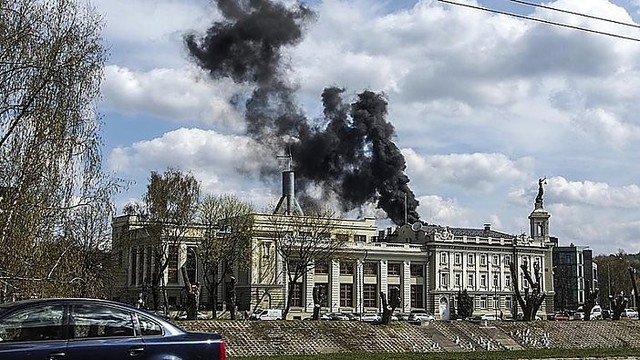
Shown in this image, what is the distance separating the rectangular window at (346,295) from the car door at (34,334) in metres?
94.5

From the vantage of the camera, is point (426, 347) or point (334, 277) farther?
point (334, 277)

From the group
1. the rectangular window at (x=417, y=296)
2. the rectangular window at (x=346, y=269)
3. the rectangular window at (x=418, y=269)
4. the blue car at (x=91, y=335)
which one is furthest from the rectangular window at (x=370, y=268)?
the blue car at (x=91, y=335)

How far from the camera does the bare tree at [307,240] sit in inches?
3413

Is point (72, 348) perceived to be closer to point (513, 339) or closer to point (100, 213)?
point (100, 213)

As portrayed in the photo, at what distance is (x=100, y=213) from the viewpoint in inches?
1085

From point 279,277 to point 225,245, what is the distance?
68.0 feet

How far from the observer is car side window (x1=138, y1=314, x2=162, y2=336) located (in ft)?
41.3

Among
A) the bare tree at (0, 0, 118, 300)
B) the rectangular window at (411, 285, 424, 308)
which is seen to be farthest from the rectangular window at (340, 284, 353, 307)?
the bare tree at (0, 0, 118, 300)

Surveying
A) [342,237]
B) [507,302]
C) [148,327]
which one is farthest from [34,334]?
[507,302]

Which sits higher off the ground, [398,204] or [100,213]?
[398,204]

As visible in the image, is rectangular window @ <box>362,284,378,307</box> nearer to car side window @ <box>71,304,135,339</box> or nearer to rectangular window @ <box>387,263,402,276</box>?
rectangular window @ <box>387,263,402,276</box>

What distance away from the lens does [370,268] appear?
355ft

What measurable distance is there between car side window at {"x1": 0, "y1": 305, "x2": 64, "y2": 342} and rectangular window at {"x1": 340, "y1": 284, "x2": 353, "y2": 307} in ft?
310

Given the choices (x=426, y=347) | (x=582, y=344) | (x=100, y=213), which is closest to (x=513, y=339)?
(x=582, y=344)
